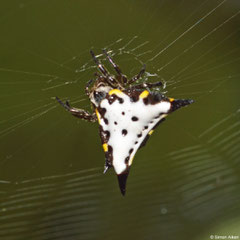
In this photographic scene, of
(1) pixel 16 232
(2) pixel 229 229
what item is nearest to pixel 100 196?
(1) pixel 16 232

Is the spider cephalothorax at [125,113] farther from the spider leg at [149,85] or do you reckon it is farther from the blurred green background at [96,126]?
the blurred green background at [96,126]

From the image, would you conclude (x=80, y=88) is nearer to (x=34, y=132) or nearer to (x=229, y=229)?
(x=34, y=132)

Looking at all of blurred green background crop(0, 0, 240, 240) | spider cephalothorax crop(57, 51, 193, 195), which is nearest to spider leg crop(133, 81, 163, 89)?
spider cephalothorax crop(57, 51, 193, 195)

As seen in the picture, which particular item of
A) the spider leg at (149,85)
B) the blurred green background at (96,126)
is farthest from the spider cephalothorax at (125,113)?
the blurred green background at (96,126)

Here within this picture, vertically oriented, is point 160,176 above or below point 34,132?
below

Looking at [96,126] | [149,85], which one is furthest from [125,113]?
[96,126]

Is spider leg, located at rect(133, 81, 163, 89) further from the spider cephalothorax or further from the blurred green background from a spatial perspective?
the blurred green background
